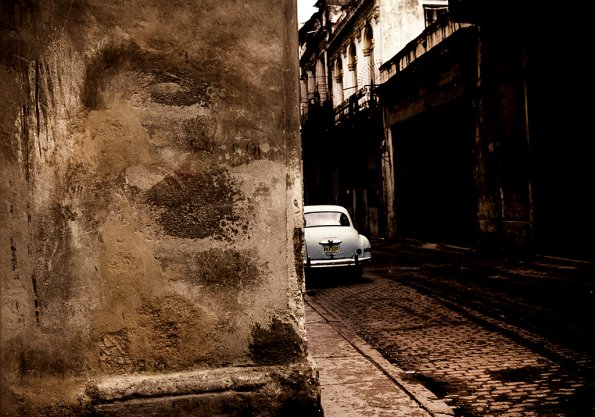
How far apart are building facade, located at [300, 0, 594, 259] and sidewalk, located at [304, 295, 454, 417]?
8376 millimetres

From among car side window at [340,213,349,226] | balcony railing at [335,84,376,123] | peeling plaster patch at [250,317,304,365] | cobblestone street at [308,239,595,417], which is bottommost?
cobblestone street at [308,239,595,417]

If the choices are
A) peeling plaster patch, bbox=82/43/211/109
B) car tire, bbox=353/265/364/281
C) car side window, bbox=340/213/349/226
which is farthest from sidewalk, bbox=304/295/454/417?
car side window, bbox=340/213/349/226

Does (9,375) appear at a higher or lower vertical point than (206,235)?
lower

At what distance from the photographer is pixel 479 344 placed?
20.5ft

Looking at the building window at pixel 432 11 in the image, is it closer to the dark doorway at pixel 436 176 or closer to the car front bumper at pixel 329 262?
the dark doorway at pixel 436 176

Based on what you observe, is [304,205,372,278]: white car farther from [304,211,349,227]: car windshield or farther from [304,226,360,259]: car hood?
[304,211,349,227]: car windshield

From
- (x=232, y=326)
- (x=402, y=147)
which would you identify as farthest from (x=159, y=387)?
(x=402, y=147)

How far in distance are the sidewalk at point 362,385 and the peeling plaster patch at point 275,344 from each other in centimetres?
96

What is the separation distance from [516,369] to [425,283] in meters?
5.84

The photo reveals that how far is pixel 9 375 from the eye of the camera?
3045 mm

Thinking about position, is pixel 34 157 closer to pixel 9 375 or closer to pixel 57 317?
pixel 57 317

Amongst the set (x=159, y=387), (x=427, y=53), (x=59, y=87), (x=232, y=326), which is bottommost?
(x=159, y=387)

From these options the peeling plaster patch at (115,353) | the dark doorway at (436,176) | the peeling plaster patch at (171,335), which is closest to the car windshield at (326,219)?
the dark doorway at (436,176)

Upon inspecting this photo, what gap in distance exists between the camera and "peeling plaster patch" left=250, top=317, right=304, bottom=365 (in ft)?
10.8
